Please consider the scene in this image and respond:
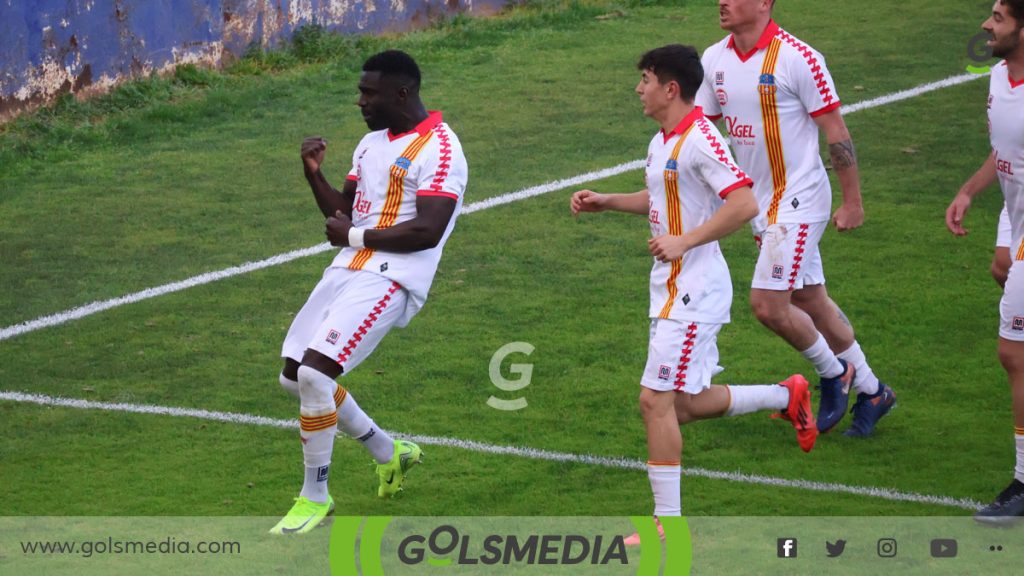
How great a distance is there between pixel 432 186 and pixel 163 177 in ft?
21.6

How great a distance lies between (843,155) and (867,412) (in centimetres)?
142

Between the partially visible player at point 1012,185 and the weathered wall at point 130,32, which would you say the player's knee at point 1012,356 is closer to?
the partially visible player at point 1012,185

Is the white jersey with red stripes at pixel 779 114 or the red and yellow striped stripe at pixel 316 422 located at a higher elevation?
the white jersey with red stripes at pixel 779 114

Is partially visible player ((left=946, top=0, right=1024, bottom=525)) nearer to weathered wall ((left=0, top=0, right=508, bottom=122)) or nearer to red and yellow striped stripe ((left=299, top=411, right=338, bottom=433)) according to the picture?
red and yellow striped stripe ((left=299, top=411, right=338, bottom=433))

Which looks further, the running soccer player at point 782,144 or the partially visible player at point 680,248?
the running soccer player at point 782,144

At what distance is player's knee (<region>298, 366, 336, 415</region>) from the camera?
289 inches

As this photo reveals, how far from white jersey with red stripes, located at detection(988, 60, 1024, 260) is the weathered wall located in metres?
9.47

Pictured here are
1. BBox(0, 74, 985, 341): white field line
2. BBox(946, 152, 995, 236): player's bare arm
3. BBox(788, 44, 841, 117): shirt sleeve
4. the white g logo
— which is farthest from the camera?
BBox(0, 74, 985, 341): white field line

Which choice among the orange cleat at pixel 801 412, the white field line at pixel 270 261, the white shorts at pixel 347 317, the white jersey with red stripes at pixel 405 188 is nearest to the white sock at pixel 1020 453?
the orange cleat at pixel 801 412

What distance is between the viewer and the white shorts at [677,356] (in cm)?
709

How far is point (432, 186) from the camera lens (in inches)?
297

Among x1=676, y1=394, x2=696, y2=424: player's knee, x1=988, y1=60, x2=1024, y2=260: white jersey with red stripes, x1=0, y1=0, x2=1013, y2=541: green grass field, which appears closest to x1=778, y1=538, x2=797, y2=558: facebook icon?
x1=0, y1=0, x2=1013, y2=541: green grass field

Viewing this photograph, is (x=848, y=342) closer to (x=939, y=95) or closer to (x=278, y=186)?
(x=278, y=186)

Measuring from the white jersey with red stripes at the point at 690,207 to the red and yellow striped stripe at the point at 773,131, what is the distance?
1.11 meters
